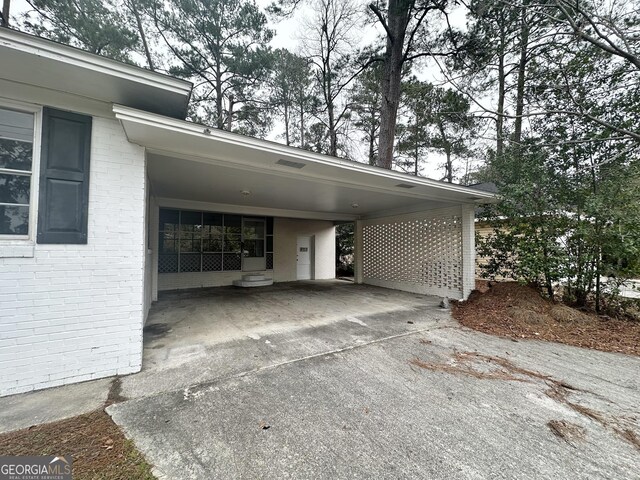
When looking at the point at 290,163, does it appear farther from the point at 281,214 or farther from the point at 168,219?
the point at 168,219

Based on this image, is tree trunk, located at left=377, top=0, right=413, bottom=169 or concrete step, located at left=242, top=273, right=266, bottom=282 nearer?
tree trunk, located at left=377, top=0, right=413, bottom=169

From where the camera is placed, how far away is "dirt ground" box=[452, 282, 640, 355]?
352 centimetres

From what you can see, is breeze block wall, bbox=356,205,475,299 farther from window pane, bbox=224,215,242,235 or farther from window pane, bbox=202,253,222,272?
window pane, bbox=202,253,222,272

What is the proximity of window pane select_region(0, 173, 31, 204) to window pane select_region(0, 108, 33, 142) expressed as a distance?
1.18ft

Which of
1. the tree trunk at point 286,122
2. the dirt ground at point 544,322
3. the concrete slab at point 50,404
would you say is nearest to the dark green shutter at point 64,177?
the concrete slab at point 50,404

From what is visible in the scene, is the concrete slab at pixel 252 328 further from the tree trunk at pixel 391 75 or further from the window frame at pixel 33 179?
the tree trunk at pixel 391 75

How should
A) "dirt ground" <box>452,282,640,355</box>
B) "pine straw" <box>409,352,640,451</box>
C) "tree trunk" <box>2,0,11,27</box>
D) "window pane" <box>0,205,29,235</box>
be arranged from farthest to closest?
"tree trunk" <box>2,0,11,27</box>
"dirt ground" <box>452,282,640,355</box>
"window pane" <box>0,205,29,235</box>
"pine straw" <box>409,352,640,451</box>

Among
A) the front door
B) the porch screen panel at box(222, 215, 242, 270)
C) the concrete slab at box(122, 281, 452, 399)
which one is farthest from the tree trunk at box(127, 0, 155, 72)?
the concrete slab at box(122, 281, 452, 399)

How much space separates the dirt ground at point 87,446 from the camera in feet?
4.75

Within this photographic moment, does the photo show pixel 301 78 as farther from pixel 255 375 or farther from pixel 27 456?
pixel 27 456

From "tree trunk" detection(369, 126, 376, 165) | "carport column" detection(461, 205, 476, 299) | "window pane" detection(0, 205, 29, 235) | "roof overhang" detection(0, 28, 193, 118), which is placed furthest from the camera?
"tree trunk" detection(369, 126, 376, 165)

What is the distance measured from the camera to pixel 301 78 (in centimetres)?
1048

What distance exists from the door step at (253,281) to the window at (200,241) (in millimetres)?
586

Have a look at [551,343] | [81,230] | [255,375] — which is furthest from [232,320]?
[551,343]
